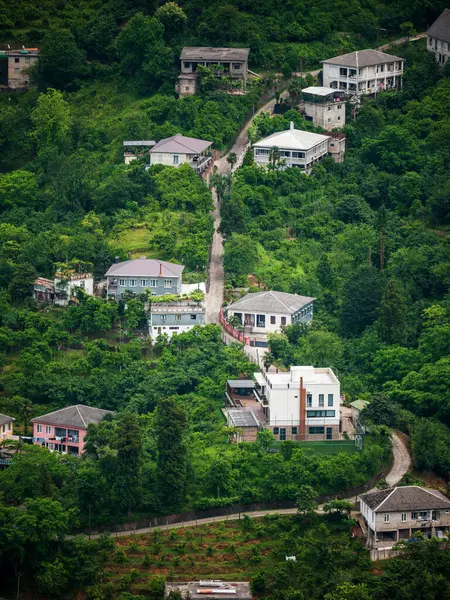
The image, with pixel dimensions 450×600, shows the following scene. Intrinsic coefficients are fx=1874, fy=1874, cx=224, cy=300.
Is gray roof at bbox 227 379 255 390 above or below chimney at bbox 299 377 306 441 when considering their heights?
above

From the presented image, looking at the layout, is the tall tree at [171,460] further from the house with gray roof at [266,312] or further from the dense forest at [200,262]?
the house with gray roof at [266,312]

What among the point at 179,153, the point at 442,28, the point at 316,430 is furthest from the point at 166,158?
the point at 316,430

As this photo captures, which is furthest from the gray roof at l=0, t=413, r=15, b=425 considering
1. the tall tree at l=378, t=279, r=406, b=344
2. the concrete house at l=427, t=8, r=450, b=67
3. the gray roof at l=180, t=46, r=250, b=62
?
the concrete house at l=427, t=8, r=450, b=67

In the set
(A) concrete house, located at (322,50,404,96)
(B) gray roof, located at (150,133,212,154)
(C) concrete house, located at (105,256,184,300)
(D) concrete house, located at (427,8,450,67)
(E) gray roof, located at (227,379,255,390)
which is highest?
(D) concrete house, located at (427,8,450,67)

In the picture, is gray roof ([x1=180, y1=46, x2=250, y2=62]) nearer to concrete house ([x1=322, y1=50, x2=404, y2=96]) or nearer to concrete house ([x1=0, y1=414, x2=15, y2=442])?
concrete house ([x1=322, y1=50, x2=404, y2=96])

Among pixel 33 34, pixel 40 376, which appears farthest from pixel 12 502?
pixel 33 34

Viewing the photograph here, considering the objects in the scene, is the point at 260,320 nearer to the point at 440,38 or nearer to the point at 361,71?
the point at 361,71

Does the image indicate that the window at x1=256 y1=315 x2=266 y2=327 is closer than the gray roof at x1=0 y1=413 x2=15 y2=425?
No

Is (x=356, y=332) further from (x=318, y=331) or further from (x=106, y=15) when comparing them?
(x=106, y=15)
